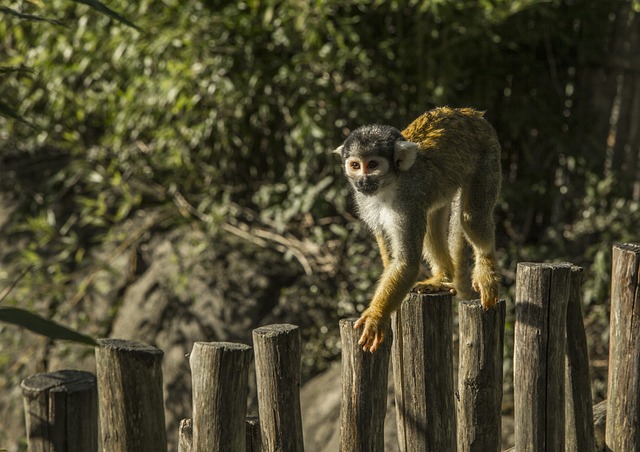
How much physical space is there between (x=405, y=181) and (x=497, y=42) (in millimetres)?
2847

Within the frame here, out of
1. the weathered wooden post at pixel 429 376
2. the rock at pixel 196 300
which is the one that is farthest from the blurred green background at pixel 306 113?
the weathered wooden post at pixel 429 376

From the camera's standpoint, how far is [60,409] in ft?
7.34

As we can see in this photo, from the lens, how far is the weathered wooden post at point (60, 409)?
2.23 meters

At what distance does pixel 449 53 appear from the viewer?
599 centimetres

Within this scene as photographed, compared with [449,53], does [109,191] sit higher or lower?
lower

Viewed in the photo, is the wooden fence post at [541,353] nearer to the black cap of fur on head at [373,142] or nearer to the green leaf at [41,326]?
the black cap of fur on head at [373,142]

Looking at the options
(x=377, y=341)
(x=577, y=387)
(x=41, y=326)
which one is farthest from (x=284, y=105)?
(x=41, y=326)

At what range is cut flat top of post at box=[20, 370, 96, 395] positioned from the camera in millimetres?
2234

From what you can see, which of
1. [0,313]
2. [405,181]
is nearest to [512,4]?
[405,181]

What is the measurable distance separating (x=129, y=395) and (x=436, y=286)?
179 centimetres

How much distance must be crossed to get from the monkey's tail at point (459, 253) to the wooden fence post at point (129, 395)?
186 centimetres

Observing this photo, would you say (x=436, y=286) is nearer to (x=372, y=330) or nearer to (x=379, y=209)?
(x=379, y=209)

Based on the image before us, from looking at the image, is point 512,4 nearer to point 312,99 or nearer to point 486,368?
point 312,99

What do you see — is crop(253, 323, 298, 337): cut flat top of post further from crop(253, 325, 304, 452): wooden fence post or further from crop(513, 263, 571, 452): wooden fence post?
crop(513, 263, 571, 452): wooden fence post
